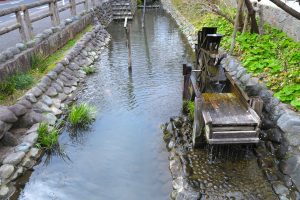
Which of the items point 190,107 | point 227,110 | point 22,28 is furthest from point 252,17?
point 22,28

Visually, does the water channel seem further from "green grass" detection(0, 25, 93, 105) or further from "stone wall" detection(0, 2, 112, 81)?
"stone wall" detection(0, 2, 112, 81)

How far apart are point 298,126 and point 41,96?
6.82 meters

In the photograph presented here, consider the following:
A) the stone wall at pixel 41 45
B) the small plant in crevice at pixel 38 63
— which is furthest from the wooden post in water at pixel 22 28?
the small plant in crevice at pixel 38 63

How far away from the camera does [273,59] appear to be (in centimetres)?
865

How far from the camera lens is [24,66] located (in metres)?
9.48

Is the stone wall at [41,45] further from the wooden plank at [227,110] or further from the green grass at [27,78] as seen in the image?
the wooden plank at [227,110]

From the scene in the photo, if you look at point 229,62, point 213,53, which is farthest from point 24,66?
point 229,62

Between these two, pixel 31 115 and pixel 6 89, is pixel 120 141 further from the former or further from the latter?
pixel 6 89

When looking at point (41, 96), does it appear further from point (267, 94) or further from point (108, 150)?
point (267, 94)

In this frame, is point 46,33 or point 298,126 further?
point 46,33

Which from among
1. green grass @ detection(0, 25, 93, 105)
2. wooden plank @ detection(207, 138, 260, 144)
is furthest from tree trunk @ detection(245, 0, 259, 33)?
green grass @ detection(0, 25, 93, 105)

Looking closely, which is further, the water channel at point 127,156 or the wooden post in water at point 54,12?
the wooden post in water at point 54,12

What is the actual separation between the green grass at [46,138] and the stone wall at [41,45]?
2073 mm

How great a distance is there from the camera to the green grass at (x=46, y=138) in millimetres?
7230
